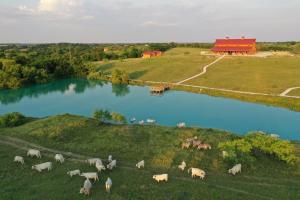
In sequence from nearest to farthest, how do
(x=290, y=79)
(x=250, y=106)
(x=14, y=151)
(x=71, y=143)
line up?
(x=14, y=151) → (x=71, y=143) → (x=250, y=106) → (x=290, y=79)

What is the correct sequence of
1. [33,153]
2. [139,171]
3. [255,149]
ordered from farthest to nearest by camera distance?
1. [255,149]
2. [33,153]
3. [139,171]

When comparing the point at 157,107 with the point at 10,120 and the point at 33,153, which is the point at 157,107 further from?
the point at 33,153

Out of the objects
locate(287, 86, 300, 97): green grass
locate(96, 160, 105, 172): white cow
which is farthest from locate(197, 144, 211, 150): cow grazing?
locate(287, 86, 300, 97): green grass

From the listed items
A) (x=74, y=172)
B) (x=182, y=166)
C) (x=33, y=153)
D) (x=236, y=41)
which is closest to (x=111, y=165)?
(x=74, y=172)

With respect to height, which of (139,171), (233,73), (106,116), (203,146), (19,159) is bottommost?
(106,116)

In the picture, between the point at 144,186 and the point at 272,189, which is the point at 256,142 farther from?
the point at 144,186

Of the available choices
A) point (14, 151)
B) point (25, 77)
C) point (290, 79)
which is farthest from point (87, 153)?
point (25, 77)
